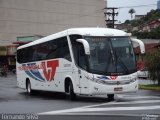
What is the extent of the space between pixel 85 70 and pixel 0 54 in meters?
70.3

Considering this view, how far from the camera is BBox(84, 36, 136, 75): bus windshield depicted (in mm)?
19938

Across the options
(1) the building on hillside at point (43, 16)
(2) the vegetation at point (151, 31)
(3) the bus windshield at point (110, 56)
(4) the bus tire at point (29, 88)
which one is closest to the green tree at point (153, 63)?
(4) the bus tire at point (29, 88)

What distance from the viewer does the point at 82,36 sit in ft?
66.6

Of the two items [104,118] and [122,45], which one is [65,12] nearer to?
[122,45]

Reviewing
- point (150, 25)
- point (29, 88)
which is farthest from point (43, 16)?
point (29, 88)

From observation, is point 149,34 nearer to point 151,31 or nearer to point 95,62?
point 151,31

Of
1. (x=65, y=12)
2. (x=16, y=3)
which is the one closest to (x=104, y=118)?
(x=16, y=3)

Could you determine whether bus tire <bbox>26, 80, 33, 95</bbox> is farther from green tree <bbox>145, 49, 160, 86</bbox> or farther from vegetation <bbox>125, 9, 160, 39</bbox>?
vegetation <bbox>125, 9, 160, 39</bbox>

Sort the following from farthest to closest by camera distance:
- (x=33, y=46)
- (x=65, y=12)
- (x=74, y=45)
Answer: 1. (x=65, y=12)
2. (x=33, y=46)
3. (x=74, y=45)

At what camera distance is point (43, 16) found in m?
113

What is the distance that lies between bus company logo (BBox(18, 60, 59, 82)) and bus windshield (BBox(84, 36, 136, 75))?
10.9ft

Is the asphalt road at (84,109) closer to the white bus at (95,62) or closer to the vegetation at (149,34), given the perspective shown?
the white bus at (95,62)

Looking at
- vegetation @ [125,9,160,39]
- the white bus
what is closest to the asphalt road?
the white bus

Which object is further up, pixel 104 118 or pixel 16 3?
pixel 16 3
